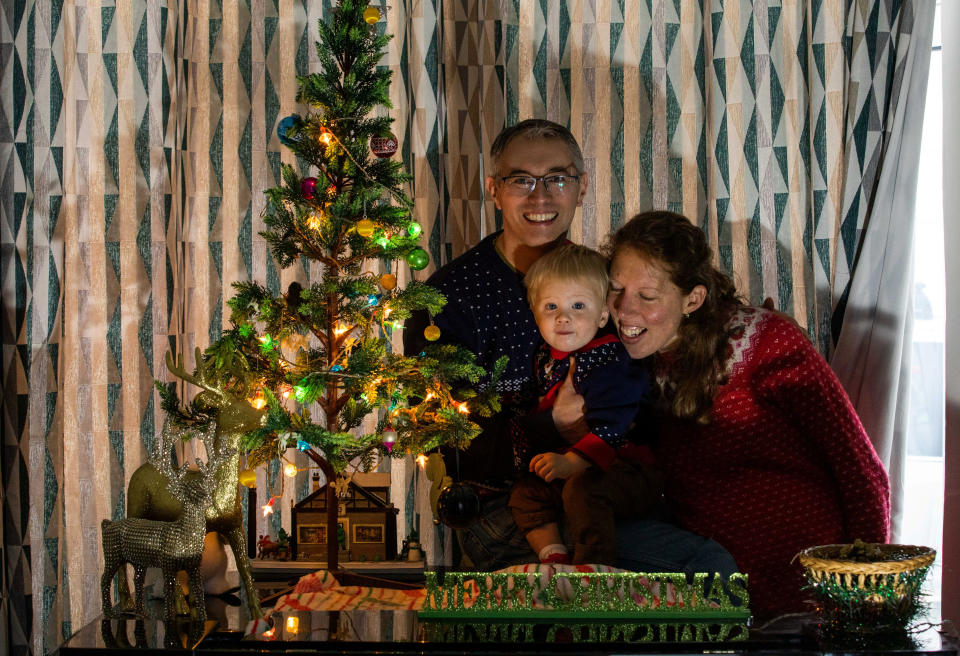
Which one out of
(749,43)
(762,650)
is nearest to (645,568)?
(762,650)

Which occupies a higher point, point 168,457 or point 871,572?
point 168,457

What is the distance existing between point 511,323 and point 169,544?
97 cm

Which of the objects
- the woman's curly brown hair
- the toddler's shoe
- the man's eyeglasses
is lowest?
the toddler's shoe

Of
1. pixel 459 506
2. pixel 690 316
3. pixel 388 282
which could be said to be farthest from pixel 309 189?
pixel 690 316

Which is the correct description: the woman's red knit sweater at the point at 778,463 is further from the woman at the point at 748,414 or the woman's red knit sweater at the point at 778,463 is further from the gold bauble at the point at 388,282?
the gold bauble at the point at 388,282

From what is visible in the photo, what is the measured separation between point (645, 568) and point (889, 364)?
1.14m

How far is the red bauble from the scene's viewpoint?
199cm

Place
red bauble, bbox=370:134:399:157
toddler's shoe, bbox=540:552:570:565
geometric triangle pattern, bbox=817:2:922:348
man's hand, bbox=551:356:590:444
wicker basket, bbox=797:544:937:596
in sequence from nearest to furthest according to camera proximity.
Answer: wicker basket, bbox=797:544:937:596 < red bauble, bbox=370:134:399:157 < toddler's shoe, bbox=540:552:570:565 < man's hand, bbox=551:356:590:444 < geometric triangle pattern, bbox=817:2:922:348

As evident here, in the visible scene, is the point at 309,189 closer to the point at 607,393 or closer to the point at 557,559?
the point at 607,393

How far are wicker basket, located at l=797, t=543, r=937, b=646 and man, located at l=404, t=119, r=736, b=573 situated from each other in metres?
0.73

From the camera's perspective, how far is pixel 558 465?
2.18 metres

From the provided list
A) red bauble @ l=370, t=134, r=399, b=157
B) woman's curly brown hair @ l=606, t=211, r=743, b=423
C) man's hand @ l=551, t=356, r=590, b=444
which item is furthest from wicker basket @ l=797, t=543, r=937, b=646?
red bauble @ l=370, t=134, r=399, b=157

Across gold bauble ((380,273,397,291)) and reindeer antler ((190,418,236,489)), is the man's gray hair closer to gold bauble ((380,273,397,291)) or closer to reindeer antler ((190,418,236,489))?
gold bauble ((380,273,397,291))

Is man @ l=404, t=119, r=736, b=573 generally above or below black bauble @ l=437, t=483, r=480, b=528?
above
